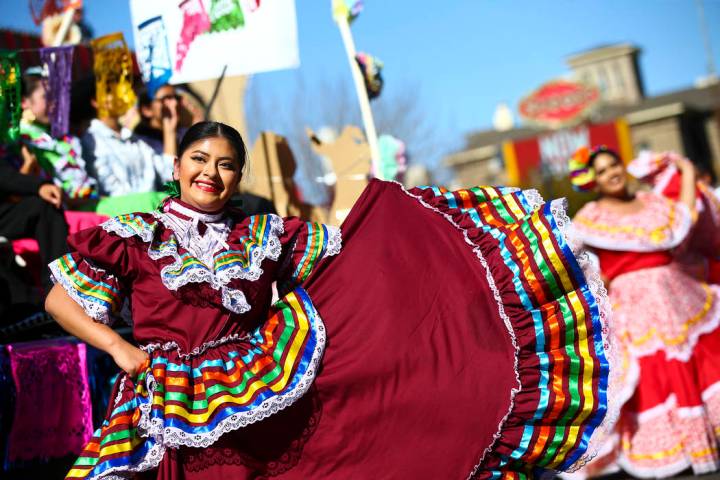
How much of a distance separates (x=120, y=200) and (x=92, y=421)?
1343 millimetres

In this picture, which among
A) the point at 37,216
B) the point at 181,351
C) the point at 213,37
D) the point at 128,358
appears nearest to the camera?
the point at 128,358

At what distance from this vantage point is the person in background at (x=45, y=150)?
474cm

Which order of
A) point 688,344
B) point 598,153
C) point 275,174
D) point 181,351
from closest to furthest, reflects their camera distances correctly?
point 181,351 < point 275,174 < point 688,344 < point 598,153

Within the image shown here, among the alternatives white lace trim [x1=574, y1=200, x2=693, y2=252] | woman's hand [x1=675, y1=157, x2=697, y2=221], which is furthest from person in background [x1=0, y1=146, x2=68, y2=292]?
woman's hand [x1=675, y1=157, x2=697, y2=221]

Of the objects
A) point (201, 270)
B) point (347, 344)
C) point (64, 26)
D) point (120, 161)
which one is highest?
point (64, 26)

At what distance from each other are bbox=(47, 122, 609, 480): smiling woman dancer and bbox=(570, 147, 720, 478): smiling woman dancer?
2672 mm

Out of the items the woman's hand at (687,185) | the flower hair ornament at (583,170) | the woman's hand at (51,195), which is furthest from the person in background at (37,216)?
the woman's hand at (687,185)

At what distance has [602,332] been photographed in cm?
318

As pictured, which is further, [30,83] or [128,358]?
[30,83]

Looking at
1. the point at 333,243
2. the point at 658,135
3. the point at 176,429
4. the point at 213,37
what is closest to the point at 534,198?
the point at 333,243

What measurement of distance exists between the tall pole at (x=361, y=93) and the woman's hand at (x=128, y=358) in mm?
2468

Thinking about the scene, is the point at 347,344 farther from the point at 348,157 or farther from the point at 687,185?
the point at 687,185

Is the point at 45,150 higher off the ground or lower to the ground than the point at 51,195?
higher

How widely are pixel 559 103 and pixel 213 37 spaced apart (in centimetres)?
4059
